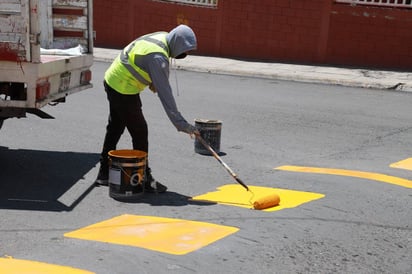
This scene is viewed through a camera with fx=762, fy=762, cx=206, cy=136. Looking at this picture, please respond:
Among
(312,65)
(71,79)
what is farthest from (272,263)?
(312,65)

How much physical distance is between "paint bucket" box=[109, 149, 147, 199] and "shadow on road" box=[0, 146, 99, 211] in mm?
372

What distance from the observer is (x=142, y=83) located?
24.1 ft

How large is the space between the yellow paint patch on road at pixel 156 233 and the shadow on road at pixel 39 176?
0.77 meters

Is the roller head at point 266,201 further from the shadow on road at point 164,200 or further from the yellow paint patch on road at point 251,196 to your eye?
the shadow on road at point 164,200

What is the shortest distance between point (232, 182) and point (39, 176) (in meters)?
2.05

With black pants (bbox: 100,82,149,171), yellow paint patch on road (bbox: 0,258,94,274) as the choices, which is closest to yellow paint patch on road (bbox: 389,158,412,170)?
black pants (bbox: 100,82,149,171)

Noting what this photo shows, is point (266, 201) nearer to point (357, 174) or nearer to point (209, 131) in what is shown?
point (357, 174)

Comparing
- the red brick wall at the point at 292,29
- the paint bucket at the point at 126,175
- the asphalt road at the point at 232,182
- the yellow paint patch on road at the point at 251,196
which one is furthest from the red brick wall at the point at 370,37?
the paint bucket at the point at 126,175

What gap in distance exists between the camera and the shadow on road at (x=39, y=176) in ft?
23.4

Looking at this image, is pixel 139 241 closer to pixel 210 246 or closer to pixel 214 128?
pixel 210 246

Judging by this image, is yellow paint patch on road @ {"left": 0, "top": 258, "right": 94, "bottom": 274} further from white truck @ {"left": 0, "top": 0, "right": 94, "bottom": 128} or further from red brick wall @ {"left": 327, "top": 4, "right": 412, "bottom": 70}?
red brick wall @ {"left": 327, "top": 4, "right": 412, "bottom": 70}

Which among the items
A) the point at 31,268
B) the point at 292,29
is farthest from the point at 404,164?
the point at 292,29

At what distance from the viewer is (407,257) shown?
→ 588 centimetres

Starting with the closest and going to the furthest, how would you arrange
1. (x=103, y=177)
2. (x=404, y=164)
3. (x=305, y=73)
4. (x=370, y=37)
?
(x=103, y=177), (x=404, y=164), (x=305, y=73), (x=370, y=37)
